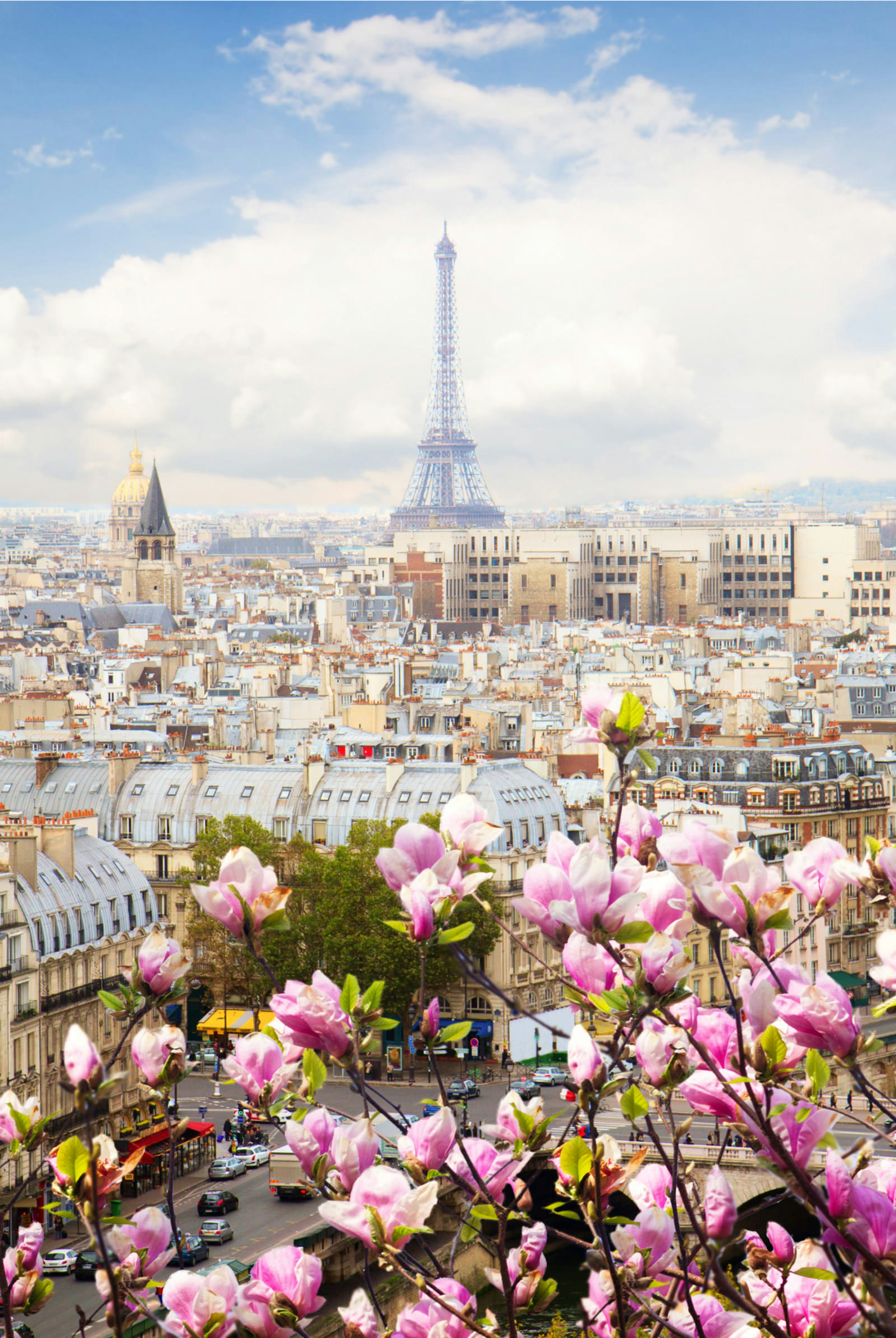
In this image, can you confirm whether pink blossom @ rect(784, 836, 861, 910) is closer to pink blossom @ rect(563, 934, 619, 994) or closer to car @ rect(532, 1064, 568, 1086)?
pink blossom @ rect(563, 934, 619, 994)

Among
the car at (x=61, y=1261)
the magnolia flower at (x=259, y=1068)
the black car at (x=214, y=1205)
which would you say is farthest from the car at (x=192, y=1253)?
the magnolia flower at (x=259, y=1068)

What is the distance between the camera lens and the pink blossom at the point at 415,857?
559 cm

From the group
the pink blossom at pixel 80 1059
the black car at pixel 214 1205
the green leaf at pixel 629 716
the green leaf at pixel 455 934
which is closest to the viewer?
the pink blossom at pixel 80 1059

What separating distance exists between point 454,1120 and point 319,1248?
21906 millimetres

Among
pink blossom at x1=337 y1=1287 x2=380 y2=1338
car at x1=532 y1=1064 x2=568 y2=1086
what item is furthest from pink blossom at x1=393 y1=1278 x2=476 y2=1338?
car at x1=532 y1=1064 x2=568 y2=1086

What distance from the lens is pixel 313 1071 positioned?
5.62m

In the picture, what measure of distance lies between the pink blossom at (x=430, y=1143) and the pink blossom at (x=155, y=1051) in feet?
3.59

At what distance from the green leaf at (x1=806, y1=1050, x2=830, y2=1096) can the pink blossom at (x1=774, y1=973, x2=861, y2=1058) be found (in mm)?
182

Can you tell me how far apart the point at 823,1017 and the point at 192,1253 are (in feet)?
72.7

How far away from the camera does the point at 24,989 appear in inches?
1182

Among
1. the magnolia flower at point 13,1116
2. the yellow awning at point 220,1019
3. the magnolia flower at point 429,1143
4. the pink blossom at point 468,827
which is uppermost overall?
the pink blossom at point 468,827

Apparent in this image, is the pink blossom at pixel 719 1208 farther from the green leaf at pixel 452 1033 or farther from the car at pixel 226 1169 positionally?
the car at pixel 226 1169

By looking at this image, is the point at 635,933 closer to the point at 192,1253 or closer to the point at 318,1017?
the point at 318,1017

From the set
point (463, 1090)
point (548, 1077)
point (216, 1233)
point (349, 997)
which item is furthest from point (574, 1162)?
point (548, 1077)
